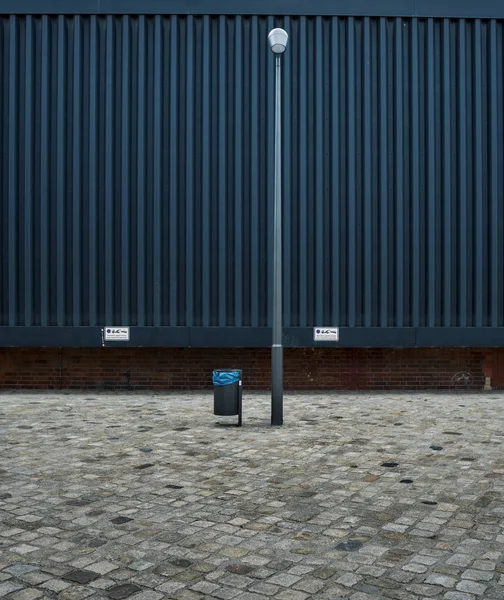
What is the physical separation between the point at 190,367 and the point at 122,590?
1109 cm

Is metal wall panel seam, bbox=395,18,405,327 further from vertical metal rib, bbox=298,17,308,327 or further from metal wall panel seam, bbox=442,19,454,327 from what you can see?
vertical metal rib, bbox=298,17,308,327

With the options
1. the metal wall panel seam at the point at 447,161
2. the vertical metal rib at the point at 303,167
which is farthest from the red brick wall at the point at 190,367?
the metal wall panel seam at the point at 447,161

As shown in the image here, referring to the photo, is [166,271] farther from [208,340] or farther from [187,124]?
[187,124]

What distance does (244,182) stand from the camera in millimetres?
15203

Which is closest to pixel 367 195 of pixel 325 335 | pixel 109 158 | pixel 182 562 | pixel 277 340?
pixel 325 335

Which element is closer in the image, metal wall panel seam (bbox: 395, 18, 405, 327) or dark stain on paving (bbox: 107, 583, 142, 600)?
dark stain on paving (bbox: 107, 583, 142, 600)

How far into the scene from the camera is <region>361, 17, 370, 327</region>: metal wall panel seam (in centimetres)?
1501

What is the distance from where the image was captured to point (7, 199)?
50.0ft

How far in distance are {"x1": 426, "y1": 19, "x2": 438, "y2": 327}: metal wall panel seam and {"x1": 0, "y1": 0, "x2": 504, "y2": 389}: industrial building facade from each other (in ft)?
0.15

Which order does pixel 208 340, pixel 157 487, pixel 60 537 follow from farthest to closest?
pixel 208 340, pixel 157 487, pixel 60 537

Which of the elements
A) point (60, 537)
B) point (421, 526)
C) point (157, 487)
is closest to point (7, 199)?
point (157, 487)

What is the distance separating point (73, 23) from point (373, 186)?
25.3ft

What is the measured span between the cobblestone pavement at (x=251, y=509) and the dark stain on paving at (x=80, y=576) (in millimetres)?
13

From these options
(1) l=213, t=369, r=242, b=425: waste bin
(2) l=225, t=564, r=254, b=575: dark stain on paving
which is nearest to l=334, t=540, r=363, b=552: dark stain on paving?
(2) l=225, t=564, r=254, b=575: dark stain on paving
